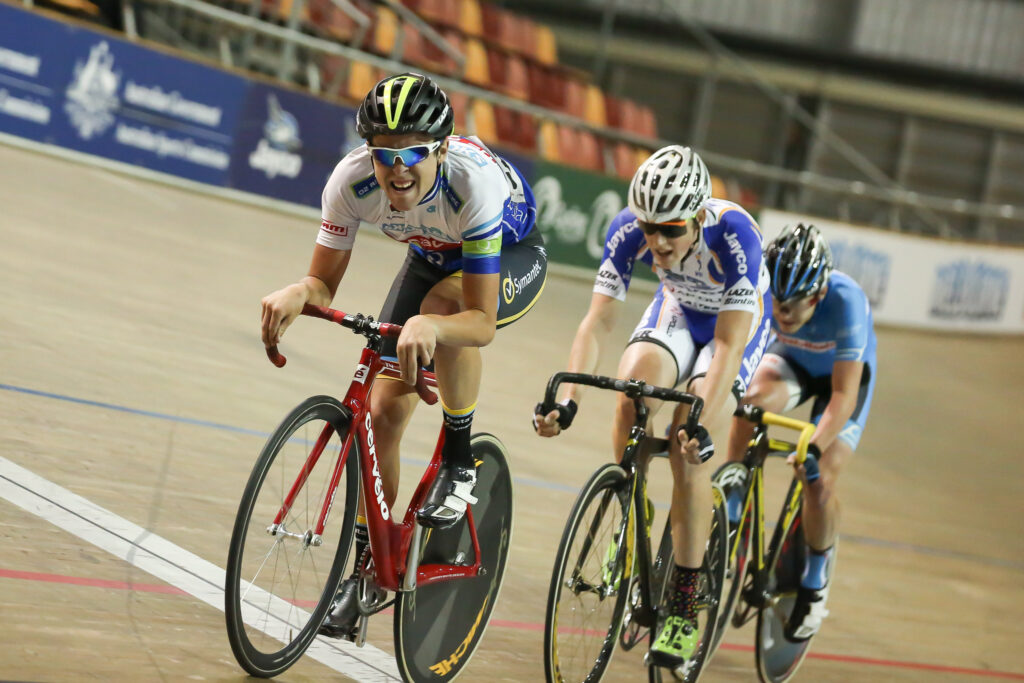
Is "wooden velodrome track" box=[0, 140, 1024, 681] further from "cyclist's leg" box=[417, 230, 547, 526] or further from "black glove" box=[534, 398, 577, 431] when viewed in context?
"black glove" box=[534, 398, 577, 431]

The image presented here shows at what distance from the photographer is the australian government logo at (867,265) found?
15344 millimetres

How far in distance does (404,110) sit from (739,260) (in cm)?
143

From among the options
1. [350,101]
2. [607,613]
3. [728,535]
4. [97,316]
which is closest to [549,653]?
[607,613]

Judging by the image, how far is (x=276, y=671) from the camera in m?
2.94

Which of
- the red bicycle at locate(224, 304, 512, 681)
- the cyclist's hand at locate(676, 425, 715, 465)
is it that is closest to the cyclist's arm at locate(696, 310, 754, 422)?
the cyclist's hand at locate(676, 425, 715, 465)

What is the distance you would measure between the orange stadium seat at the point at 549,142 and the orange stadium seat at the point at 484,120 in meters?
0.58

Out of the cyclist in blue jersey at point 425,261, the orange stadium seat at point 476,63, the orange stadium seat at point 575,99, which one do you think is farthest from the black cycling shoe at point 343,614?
the orange stadium seat at point 575,99

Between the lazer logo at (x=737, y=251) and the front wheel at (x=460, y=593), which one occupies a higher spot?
the lazer logo at (x=737, y=251)

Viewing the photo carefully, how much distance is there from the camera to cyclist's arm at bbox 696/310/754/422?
11.9ft

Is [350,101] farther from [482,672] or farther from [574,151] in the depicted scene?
[482,672]

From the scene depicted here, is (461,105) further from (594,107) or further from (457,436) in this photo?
(457,436)

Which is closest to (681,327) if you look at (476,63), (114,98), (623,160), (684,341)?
(684,341)

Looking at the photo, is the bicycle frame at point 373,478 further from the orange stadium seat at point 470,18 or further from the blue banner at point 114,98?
the orange stadium seat at point 470,18

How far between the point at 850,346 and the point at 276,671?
2.49m
